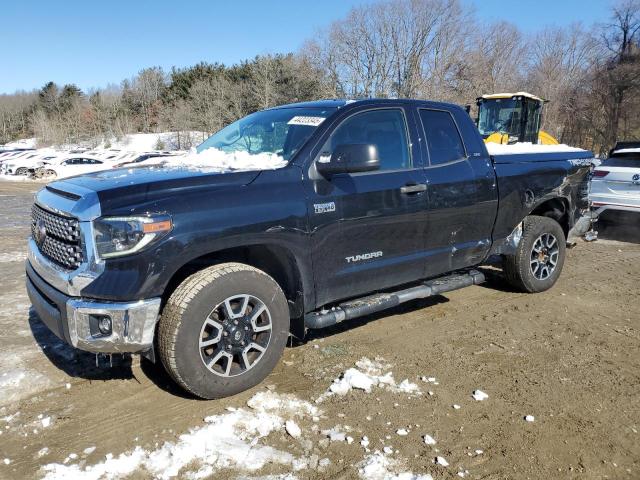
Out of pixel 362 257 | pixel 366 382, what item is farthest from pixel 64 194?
pixel 366 382

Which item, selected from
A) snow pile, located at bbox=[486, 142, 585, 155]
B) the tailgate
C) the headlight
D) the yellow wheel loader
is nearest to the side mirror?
the headlight

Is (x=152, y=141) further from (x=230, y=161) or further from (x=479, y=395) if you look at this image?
(x=479, y=395)

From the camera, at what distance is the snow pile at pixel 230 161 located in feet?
11.7

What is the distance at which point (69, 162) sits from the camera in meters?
27.2

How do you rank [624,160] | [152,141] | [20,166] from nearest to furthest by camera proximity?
1. [624,160]
2. [20,166]
3. [152,141]

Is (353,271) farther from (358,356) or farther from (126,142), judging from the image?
(126,142)

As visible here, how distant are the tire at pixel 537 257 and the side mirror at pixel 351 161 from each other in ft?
8.29

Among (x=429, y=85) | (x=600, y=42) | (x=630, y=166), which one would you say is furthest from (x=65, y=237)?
(x=600, y=42)

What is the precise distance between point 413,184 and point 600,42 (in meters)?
53.5

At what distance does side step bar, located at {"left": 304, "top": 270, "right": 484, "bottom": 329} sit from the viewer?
363 centimetres

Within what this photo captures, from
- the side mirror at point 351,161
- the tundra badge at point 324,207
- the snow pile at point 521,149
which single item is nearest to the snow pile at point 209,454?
the tundra badge at point 324,207

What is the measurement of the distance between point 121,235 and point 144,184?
0.38 metres

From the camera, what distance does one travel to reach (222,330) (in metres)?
3.20

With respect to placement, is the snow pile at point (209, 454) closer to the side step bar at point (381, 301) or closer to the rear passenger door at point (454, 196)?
the side step bar at point (381, 301)
